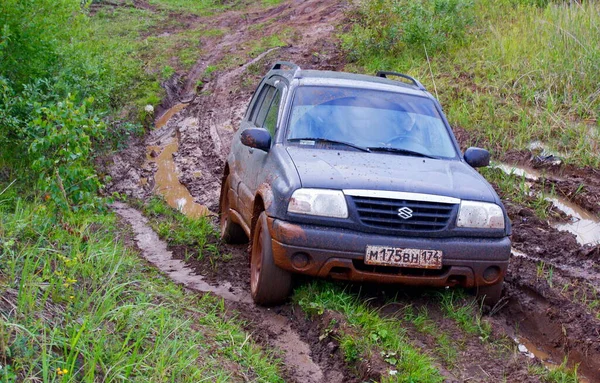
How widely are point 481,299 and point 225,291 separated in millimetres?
2000

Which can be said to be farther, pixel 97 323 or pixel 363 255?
pixel 363 255

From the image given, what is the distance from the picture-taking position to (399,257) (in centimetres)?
529

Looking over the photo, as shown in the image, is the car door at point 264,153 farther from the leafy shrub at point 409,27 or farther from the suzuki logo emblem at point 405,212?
the leafy shrub at point 409,27

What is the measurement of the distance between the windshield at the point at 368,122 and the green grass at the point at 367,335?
1276 mm

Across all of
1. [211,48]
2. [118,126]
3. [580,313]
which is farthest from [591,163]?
[211,48]

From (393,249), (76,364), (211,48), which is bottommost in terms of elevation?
(211,48)

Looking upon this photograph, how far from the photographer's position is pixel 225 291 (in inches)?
244

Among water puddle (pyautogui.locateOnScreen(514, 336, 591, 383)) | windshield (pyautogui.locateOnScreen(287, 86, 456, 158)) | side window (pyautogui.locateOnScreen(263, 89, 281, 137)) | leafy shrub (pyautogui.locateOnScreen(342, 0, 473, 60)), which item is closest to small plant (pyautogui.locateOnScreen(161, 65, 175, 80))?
leafy shrub (pyautogui.locateOnScreen(342, 0, 473, 60))

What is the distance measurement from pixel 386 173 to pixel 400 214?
1.31 feet

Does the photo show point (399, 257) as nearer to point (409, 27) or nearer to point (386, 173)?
point (386, 173)

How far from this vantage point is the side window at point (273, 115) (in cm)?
670

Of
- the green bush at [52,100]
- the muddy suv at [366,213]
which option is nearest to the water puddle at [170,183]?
the green bush at [52,100]

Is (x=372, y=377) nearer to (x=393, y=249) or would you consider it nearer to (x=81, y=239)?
(x=393, y=249)

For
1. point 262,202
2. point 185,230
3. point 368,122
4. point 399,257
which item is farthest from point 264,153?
point 185,230
